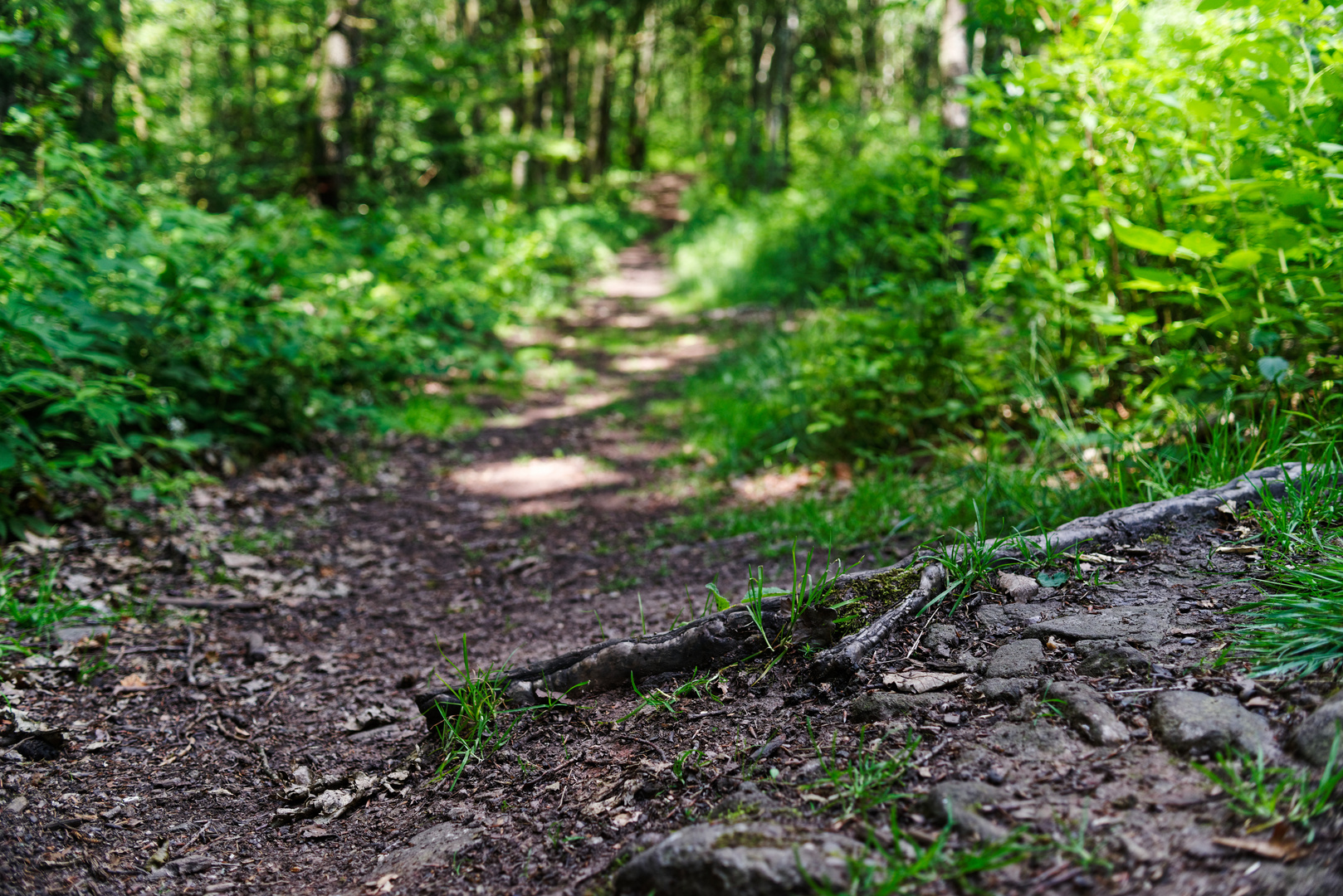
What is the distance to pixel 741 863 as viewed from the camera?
1.48 meters

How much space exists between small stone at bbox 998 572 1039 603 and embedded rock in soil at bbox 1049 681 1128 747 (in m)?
0.50

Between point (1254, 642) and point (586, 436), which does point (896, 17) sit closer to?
point (586, 436)

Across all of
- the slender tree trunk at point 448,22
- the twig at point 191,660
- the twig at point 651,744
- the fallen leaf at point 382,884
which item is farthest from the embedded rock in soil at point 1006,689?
the slender tree trunk at point 448,22

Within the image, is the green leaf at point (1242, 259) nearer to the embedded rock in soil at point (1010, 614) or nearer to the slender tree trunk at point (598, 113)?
the embedded rock in soil at point (1010, 614)

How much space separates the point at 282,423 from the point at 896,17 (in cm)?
2471

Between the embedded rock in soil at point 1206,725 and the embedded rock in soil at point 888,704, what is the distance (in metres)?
0.47

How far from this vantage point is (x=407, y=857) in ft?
6.41

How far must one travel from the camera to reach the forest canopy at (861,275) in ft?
10.0

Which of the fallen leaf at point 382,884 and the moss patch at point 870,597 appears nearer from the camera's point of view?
the fallen leaf at point 382,884

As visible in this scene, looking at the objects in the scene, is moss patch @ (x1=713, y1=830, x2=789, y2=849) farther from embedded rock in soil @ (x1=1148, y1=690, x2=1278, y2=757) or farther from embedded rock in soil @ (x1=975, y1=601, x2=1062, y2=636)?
embedded rock in soil @ (x1=975, y1=601, x2=1062, y2=636)

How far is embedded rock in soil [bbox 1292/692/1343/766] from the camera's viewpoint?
144 centimetres

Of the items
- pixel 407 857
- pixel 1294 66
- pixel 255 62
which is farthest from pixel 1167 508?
pixel 255 62

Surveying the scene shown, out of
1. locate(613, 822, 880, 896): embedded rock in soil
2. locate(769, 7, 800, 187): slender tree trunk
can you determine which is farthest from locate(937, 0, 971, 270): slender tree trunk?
locate(769, 7, 800, 187): slender tree trunk

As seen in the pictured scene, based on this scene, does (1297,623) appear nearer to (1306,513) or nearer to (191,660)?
(1306,513)
